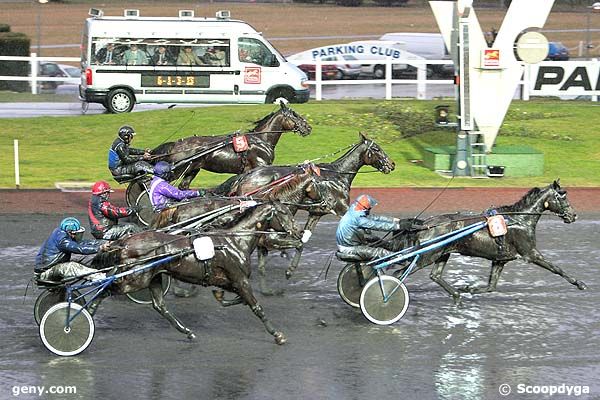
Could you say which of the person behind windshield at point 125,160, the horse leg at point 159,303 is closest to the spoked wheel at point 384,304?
the horse leg at point 159,303

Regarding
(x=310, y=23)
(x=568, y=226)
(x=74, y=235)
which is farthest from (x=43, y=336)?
(x=310, y=23)

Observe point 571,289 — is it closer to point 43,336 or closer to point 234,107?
point 43,336

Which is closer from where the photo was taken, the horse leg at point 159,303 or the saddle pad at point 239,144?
the horse leg at point 159,303

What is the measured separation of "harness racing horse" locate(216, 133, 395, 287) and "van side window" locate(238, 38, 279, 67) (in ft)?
43.6

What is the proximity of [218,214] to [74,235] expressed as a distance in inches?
68.1

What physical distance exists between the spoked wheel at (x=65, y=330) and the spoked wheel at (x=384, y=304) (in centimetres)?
287

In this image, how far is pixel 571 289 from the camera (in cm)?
1320

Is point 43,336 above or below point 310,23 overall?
below

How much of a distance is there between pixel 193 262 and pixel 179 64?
17.6m

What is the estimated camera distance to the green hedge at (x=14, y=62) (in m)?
32.7

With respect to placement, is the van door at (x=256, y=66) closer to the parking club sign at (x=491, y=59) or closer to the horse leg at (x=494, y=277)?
the parking club sign at (x=491, y=59)

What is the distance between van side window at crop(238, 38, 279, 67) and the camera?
27.8 metres

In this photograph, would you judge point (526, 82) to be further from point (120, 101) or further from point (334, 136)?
point (120, 101)

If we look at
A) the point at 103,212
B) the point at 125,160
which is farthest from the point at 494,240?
the point at 125,160
